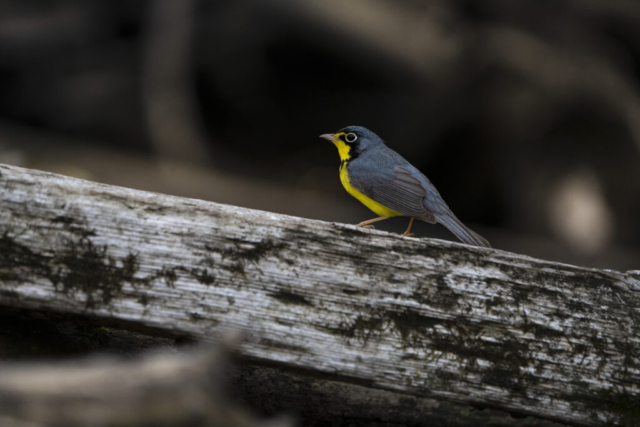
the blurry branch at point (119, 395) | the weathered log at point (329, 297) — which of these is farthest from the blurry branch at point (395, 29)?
the blurry branch at point (119, 395)

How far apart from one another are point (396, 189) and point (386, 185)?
9cm

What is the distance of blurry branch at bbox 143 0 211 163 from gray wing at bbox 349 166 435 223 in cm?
396

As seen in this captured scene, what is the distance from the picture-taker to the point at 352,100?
779cm

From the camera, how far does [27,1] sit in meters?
8.03

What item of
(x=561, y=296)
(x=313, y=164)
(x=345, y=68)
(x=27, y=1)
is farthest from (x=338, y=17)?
(x=561, y=296)

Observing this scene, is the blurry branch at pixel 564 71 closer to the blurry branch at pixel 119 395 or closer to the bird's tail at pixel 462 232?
the bird's tail at pixel 462 232

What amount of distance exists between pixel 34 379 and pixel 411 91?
22.9 feet

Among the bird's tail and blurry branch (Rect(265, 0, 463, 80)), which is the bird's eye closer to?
the bird's tail

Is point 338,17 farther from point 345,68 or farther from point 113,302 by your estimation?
point 113,302

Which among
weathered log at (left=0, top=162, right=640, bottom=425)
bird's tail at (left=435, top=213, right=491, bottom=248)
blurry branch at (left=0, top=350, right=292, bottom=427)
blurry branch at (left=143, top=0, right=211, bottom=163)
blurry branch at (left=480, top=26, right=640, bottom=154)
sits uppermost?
blurry branch at (left=480, top=26, right=640, bottom=154)

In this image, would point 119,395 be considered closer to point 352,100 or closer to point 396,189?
point 396,189

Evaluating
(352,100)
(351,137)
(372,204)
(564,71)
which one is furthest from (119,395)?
(564,71)

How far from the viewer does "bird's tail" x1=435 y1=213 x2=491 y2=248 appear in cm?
345

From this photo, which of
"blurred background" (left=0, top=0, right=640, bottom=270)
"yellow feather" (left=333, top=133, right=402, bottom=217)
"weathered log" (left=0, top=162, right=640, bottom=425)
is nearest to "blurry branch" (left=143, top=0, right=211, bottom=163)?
"blurred background" (left=0, top=0, right=640, bottom=270)
